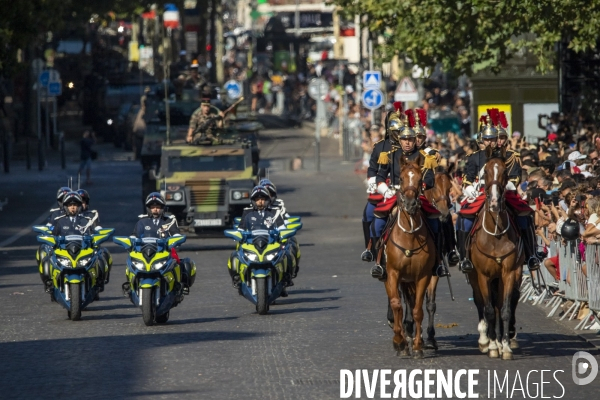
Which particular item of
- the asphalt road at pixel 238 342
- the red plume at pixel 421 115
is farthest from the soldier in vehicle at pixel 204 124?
the red plume at pixel 421 115

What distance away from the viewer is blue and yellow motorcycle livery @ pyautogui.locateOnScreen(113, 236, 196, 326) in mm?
16781

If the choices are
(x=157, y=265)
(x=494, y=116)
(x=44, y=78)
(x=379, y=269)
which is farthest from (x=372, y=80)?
(x=379, y=269)

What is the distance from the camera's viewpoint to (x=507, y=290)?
46.2 feet

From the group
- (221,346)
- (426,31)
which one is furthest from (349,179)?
Answer: (221,346)

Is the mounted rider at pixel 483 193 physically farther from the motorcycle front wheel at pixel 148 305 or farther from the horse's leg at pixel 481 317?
the motorcycle front wheel at pixel 148 305

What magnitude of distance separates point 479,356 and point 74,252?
5658mm

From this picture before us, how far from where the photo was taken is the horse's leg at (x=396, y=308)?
46.0 feet

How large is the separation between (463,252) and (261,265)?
12.8ft

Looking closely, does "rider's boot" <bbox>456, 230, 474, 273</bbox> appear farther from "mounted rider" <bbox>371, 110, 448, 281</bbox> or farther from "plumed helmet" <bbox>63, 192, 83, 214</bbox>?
"plumed helmet" <bbox>63, 192, 83, 214</bbox>

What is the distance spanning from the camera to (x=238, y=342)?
15.4 meters

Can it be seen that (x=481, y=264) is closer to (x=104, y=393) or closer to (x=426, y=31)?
(x=104, y=393)

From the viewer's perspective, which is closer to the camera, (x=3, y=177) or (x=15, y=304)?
(x=15, y=304)

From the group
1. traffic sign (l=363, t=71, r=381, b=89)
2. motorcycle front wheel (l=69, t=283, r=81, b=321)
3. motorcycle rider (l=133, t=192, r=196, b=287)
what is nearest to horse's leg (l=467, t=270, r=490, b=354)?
motorcycle rider (l=133, t=192, r=196, b=287)

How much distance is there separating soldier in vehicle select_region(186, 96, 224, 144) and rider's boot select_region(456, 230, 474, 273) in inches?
599
